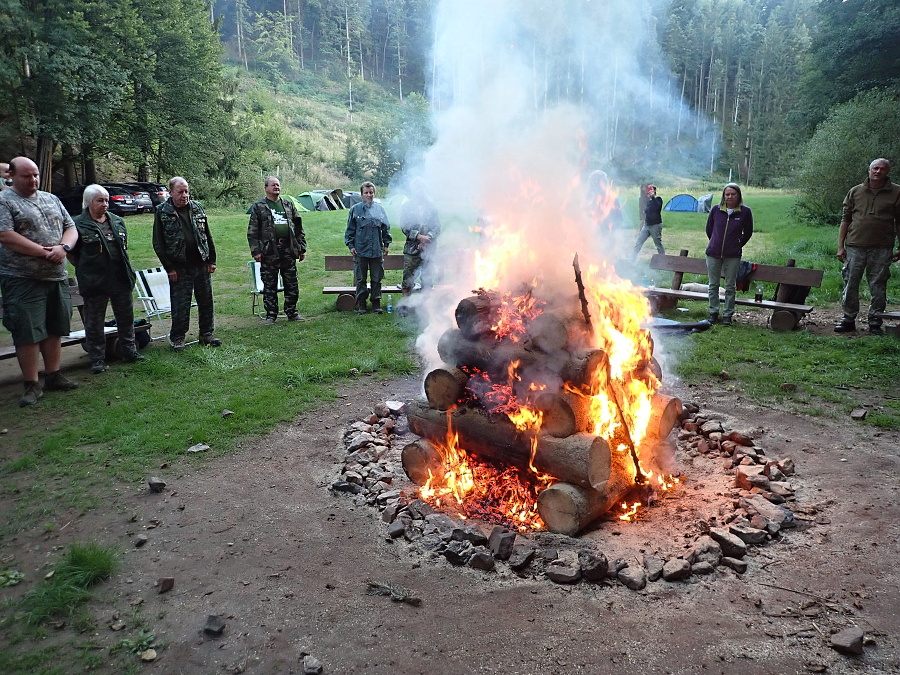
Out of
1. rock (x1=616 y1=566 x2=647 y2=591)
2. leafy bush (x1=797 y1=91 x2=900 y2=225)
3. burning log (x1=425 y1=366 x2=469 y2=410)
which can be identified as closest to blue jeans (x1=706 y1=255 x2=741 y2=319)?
burning log (x1=425 y1=366 x2=469 y2=410)

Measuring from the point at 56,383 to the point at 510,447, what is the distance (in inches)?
203

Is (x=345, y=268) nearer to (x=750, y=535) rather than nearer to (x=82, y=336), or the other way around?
(x=82, y=336)

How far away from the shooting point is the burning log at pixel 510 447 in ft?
12.0

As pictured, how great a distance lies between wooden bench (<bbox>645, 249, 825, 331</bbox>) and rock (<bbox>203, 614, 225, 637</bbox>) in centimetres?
826

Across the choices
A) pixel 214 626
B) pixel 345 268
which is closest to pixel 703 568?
pixel 214 626

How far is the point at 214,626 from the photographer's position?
273cm

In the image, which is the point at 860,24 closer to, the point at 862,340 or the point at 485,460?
the point at 862,340

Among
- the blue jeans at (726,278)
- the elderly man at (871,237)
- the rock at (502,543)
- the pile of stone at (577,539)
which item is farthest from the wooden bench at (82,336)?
the elderly man at (871,237)

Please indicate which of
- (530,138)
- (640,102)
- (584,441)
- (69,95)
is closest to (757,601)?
(584,441)

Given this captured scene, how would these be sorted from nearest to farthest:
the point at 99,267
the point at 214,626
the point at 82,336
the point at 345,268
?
the point at 214,626, the point at 99,267, the point at 82,336, the point at 345,268

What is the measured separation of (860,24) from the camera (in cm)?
2077

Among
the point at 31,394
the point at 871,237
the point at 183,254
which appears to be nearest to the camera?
the point at 31,394

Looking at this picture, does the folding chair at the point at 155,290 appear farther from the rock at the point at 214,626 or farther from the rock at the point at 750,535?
the rock at the point at 750,535

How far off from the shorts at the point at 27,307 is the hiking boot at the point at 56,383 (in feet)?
1.48
